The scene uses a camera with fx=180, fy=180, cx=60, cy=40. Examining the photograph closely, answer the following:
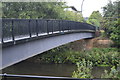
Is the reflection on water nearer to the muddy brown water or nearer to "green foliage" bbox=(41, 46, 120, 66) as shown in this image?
the muddy brown water

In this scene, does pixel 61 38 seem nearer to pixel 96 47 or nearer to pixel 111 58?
pixel 111 58

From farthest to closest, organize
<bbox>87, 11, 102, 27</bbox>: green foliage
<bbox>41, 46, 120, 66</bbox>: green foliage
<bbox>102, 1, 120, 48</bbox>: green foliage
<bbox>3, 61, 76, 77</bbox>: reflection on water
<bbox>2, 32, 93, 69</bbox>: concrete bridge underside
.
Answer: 1. <bbox>87, 11, 102, 27</bbox>: green foliage
2. <bbox>102, 1, 120, 48</bbox>: green foliage
3. <bbox>41, 46, 120, 66</bbox>: green foliage
4. <bbox>3, 61, 76, 77</bbox>: reflection on water
5. <bbox>2, 32, 93, 69</bbox>: concrete bridge underside

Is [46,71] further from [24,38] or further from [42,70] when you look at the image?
[24,38]

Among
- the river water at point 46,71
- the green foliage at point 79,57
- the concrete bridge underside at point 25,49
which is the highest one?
the concrete bridge underside at point 25,49

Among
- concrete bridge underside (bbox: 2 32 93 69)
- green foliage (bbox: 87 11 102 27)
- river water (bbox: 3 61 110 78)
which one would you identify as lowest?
river water (bbox: 3 61 110 78)

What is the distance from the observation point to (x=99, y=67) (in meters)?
18.8

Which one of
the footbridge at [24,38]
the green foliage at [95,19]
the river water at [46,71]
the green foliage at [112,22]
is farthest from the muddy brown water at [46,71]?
the green foliage at [95,19]

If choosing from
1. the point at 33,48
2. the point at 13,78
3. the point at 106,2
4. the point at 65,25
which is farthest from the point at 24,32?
the point at 106,2

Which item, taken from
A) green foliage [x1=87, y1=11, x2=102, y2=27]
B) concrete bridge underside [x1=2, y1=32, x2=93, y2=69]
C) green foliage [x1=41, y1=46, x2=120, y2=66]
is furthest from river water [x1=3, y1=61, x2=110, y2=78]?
green foliage [x1=87, y1=11, x2=102, y2=27]

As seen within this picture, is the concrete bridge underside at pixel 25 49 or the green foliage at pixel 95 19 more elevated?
the green foliage at pixel 95 19

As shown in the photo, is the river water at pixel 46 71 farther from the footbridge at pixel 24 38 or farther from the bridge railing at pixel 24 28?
the bridge railing at pixel 24 28

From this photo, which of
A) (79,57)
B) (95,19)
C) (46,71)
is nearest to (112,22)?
(79,57)

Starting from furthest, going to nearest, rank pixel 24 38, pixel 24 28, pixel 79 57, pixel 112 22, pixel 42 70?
pixel 112 22, pixel 79 57, pixel 42 70, pixel 24 28, pixel 24 38

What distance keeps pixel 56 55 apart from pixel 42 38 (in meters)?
11.2
